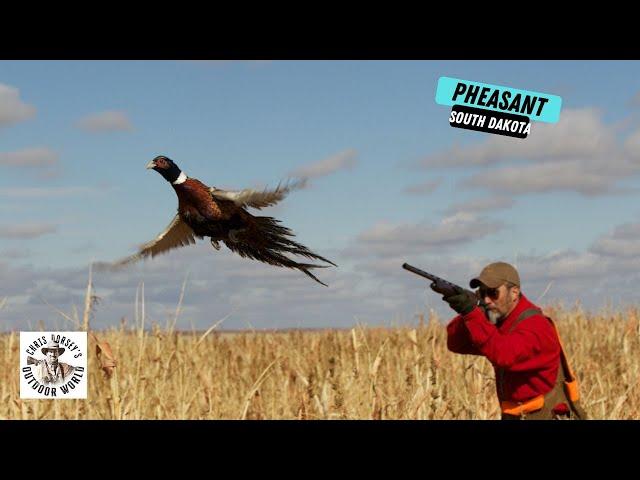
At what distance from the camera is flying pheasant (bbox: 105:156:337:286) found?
5.43m

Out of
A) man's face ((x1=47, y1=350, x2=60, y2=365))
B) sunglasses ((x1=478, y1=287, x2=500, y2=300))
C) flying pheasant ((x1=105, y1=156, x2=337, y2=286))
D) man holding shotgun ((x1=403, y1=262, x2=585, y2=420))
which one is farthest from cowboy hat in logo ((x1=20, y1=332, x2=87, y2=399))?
sunglasses ((x1=478, y1=287, x2=500, y2=300))

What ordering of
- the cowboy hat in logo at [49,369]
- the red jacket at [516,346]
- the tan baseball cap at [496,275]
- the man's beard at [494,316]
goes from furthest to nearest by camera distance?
1. the cowboy hat in logo at [49,369]
2. the man's beard at [494,316]
3. the tan baseball cap at [496,275]
4. the red jacket at [516,346]

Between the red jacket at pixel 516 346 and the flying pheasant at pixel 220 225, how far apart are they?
1276 millimetres

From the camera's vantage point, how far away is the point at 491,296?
4.71m

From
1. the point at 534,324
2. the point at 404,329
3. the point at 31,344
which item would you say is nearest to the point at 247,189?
the point at 31,344

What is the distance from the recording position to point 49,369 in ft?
17.3

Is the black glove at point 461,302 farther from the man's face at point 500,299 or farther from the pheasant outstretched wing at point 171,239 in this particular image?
the pheasant outstretched wing at point 171,239

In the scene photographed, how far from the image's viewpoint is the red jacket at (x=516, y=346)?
14.6ft

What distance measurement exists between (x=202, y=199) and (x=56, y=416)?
1.89 metres

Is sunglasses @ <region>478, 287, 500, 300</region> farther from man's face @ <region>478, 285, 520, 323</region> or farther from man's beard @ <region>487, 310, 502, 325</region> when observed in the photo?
man's beard @ <region>487, 310, 502, 325</region>

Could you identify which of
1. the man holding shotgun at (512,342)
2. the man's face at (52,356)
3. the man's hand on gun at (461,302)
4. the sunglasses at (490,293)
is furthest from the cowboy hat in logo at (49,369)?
the sunglasses at (490,293)

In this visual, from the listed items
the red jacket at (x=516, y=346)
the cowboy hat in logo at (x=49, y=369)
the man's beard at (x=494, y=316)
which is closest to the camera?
the red jacket at (x=516, y=346)

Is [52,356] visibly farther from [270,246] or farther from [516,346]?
[516,346]

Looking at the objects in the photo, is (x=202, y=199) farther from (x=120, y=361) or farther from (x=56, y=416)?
(x=120, y=361)
